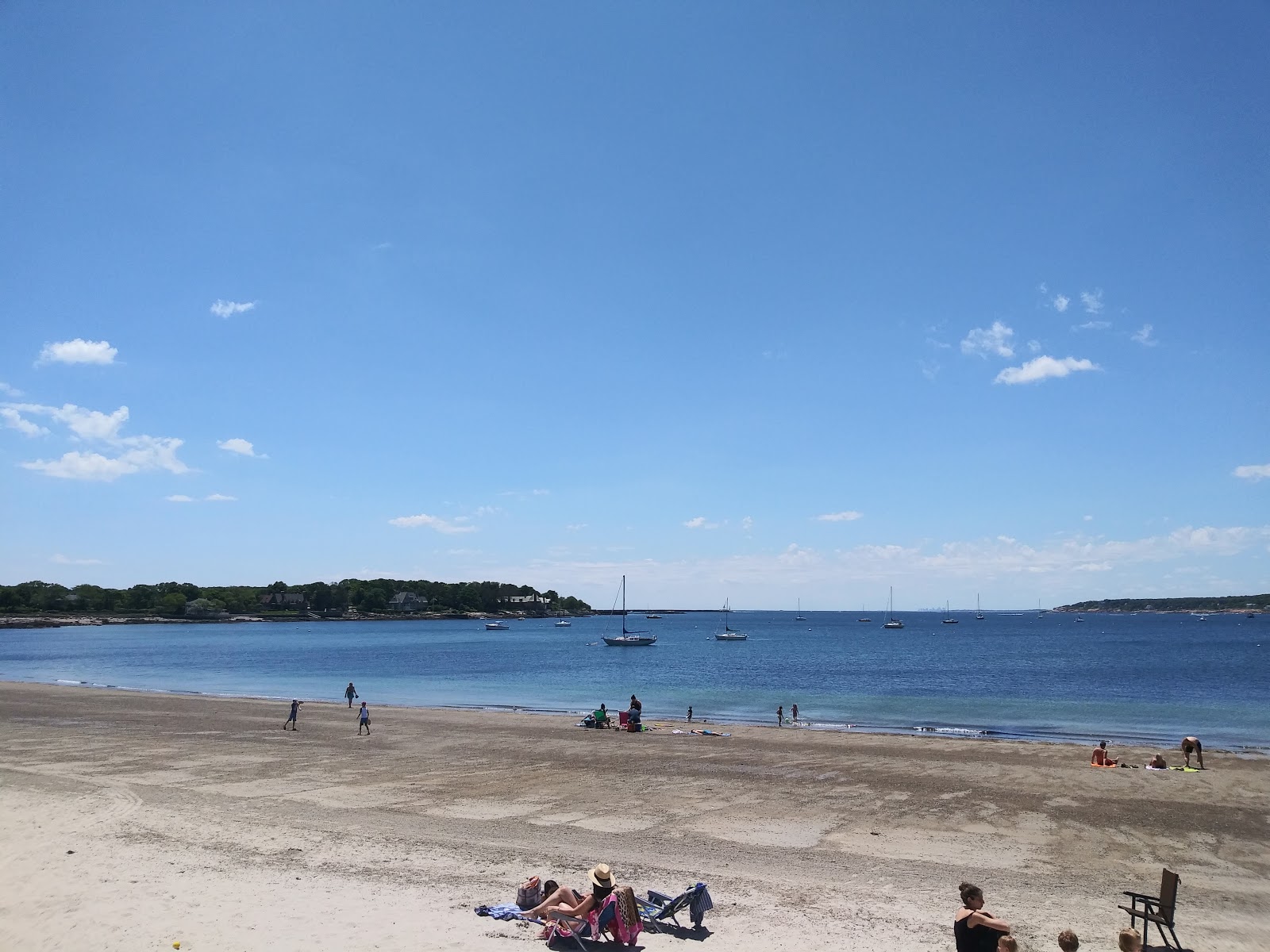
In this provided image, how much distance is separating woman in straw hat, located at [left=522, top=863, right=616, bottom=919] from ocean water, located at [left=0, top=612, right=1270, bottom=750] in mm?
31415

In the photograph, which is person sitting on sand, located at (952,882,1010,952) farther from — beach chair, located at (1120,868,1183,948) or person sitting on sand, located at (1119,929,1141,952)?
beach chair, located at (1120,868,1183,948)

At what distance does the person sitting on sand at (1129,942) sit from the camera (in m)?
8.66

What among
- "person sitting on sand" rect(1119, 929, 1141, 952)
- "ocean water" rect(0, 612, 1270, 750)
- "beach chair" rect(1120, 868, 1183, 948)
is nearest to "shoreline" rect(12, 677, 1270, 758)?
"ocean water" rect(0, 612, 1270, 750)

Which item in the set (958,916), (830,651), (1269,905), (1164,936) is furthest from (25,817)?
(830,651)

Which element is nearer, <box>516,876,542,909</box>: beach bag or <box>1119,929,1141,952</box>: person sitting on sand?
<box>1119,929,1141,952</box>: person sitting on sand

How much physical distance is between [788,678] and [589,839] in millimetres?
58228

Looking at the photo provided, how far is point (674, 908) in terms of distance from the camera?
1035cm

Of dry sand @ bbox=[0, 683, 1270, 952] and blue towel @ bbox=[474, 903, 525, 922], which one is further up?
blue towel @ bbox=[474, 903, 525, 922]

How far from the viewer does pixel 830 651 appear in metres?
117

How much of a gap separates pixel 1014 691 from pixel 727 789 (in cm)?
4725

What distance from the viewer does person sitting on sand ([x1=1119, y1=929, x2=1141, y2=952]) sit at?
28.4ft

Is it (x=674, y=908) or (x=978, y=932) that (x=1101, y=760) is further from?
(x=674, y=908)

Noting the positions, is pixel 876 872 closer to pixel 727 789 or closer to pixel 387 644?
pixel 727 789

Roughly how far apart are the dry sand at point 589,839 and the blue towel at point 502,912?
0.13m
